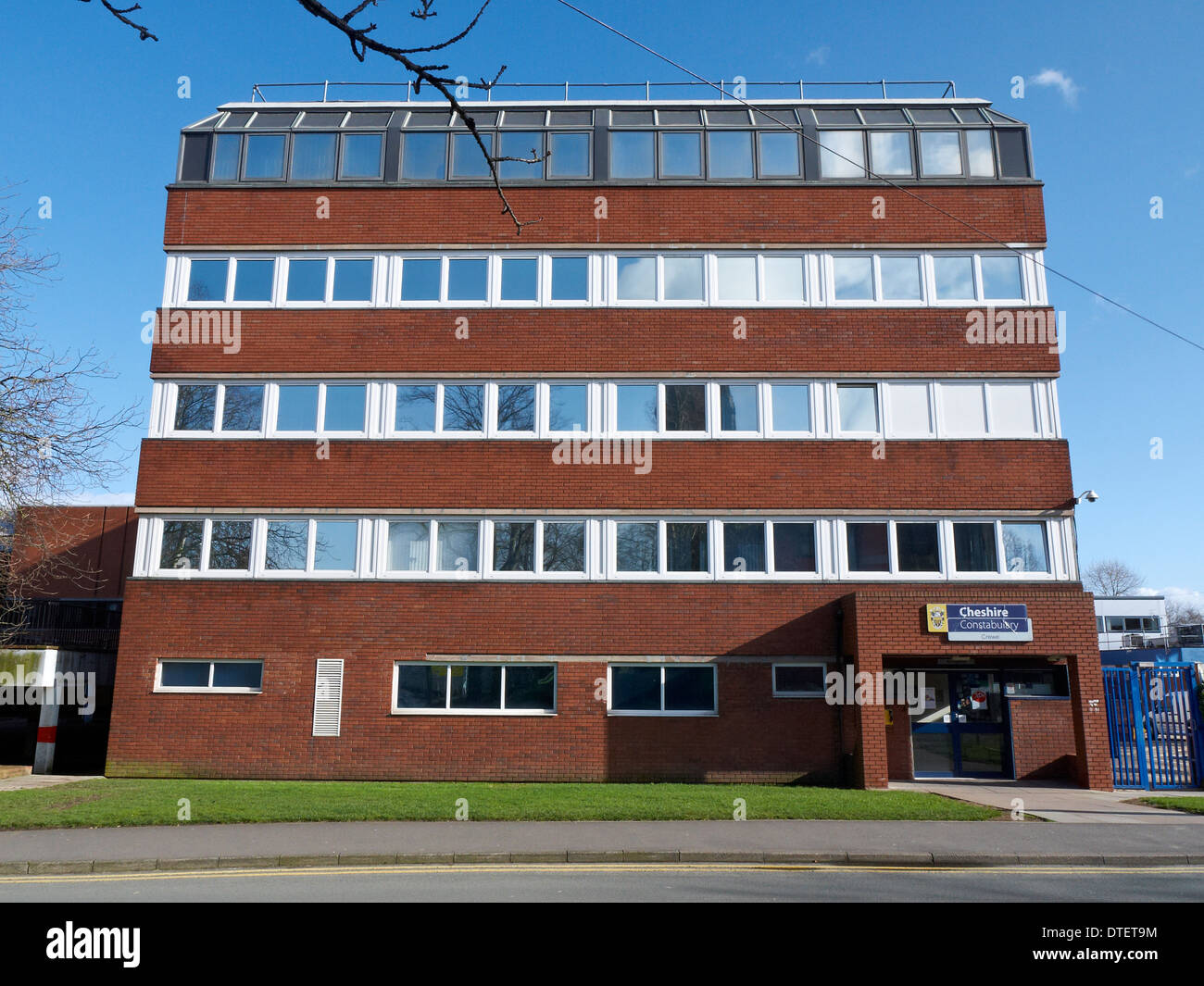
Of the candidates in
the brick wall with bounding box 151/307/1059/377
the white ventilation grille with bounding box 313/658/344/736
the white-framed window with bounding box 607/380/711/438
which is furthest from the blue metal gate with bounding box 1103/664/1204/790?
the white ventilation grille with bounding box 313/658/344/736

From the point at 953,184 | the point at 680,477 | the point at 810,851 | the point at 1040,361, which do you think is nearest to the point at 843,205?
the point at 953,184

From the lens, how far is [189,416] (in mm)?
18906

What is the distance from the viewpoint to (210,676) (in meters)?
17.8

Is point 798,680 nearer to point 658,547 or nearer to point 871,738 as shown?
point 871,738

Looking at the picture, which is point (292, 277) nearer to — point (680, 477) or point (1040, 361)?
point (680, 477)

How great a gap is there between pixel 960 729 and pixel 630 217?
12.3 m

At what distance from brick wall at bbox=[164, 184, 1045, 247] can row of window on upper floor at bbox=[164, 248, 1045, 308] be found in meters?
0.35

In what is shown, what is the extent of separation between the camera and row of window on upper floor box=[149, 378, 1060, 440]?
18.5 metres

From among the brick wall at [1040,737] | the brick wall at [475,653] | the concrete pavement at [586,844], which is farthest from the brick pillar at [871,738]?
the concrete pavement at [586,844]

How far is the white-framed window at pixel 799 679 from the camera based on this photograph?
1750cm

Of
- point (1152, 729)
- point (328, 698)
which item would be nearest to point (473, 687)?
point (328, 698)

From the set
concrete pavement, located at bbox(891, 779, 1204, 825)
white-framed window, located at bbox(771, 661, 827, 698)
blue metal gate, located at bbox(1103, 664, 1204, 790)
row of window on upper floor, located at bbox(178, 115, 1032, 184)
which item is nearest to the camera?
concrete pavement, located at bbox(891, 779, 1204, 825)

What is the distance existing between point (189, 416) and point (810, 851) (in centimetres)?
1495

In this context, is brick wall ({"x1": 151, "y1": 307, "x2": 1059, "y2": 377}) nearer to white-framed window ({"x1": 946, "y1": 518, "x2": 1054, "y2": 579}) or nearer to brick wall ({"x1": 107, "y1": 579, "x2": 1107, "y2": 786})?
white-framed window ({"x1": 946, "y1": 518, "x2": 1054, "y2": 579})
